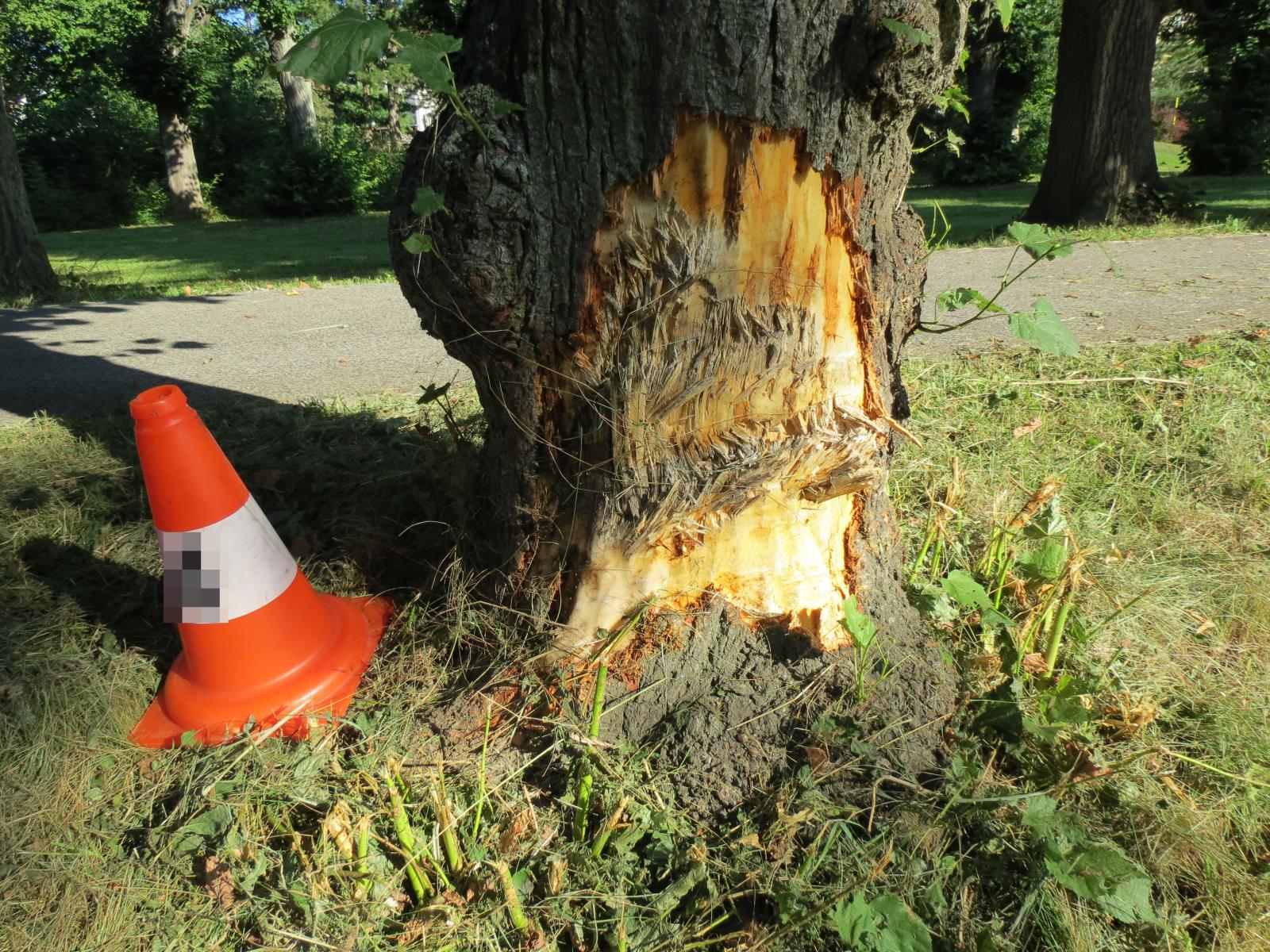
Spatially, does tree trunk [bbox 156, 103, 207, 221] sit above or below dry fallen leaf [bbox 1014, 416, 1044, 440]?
above

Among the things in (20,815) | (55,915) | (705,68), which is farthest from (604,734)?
(705,68)

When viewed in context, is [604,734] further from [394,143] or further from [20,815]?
[394,143]

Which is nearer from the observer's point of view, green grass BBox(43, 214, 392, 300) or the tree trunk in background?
green grass BBox(43, 214, 392, 300)

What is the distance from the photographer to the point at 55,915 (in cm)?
166

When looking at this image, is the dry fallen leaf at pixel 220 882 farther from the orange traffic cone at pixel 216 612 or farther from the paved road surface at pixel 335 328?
the paved road surface at pixel 335 328

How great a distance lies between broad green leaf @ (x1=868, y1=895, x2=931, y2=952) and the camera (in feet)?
4.96

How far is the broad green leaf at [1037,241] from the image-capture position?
213 cm

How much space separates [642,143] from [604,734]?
→ 1.39m

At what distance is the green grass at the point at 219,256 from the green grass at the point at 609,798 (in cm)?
674

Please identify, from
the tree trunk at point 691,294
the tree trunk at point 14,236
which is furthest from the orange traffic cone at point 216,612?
the tree trunk at point 14,236

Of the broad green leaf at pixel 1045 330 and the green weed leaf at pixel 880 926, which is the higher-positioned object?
the broad green leaf at pixel 1045 330

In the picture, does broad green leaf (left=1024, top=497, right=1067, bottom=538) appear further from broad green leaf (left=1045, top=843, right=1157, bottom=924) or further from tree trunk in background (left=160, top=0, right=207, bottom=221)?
tree trunk in background (left=160, top=0, right=207, bottom=221)

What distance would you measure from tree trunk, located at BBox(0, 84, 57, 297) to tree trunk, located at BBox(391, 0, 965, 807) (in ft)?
26.0

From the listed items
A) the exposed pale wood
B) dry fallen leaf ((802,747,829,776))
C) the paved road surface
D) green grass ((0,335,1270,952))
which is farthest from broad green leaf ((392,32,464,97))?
the paved road surface
